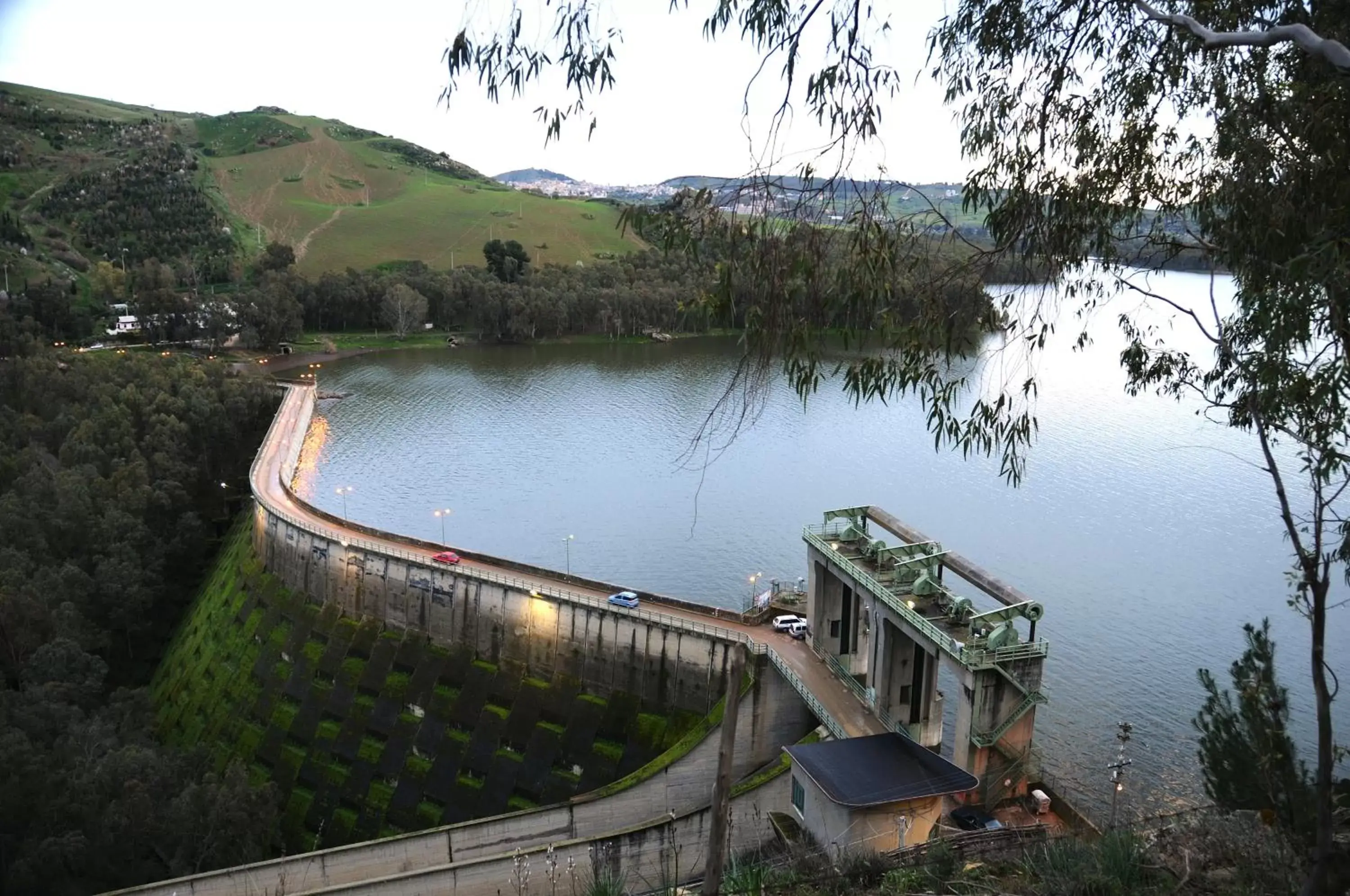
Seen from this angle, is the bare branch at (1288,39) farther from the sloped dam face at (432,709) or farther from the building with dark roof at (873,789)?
the sloped dam face at (432,709)

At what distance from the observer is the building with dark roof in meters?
15.4

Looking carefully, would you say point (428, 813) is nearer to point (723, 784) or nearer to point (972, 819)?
point (972, 819)

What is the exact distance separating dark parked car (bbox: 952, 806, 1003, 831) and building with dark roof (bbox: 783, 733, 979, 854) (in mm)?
361

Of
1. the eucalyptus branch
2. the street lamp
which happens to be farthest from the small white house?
the eucalyptus branch

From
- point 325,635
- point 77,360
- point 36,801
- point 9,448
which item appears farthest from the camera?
point 77,360

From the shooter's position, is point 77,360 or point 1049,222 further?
point 77,360

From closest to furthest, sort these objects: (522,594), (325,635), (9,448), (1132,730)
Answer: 1. (1132,730)
2. (522,594)
3. (325,635)
4. (9,448)

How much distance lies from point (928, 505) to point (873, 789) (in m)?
20.6

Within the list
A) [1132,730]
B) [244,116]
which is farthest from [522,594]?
[244,116]

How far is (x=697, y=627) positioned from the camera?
2273 cm

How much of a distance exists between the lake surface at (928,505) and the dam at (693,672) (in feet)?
12.5

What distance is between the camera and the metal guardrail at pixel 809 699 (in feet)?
63.3

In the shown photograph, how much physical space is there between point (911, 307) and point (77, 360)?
1960 inches

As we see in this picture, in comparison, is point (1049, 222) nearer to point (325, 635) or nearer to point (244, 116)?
point (325, 635)
